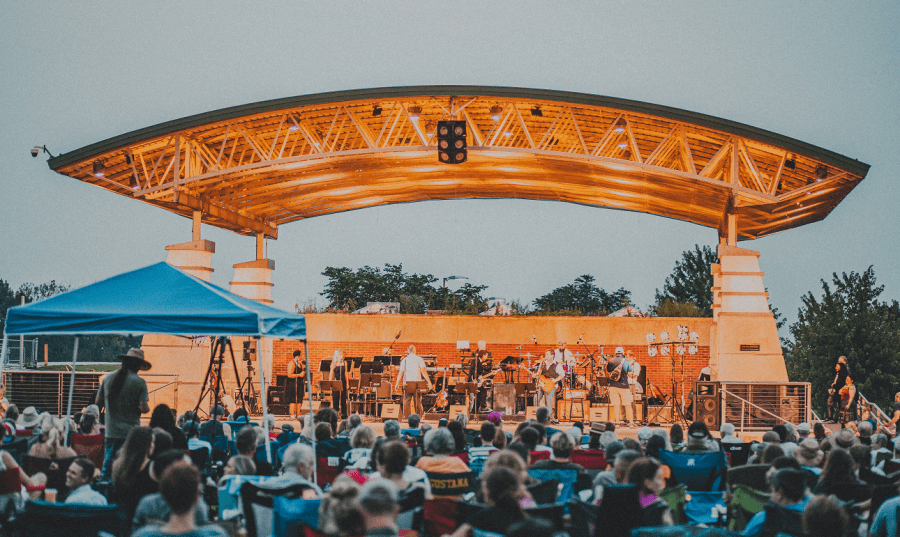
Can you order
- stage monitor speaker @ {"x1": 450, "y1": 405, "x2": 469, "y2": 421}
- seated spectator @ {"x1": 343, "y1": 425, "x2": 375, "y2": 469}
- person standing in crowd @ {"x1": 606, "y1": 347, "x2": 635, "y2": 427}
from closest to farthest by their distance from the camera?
seated spectator @ {"x1": 343, "y1": 425, "x2": 375, "y2": 469} < person standing in crowd @ {"x1": 606, "y1": 347, "x2": 635, "y2": 427} < stage monitor speaker @ {"x1": 450, "y1": 405, "x2": 469, "y2": 421}

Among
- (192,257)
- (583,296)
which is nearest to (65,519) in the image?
(192,257)

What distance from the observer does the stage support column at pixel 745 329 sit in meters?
19.0

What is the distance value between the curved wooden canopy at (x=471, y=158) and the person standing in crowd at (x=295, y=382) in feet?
13.9

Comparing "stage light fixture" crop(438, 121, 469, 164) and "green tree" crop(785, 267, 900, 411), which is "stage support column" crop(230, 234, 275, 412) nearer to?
"stage light fixture" crop(438, 121, 469, 164)

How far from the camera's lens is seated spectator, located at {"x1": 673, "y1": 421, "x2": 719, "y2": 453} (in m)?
8.66

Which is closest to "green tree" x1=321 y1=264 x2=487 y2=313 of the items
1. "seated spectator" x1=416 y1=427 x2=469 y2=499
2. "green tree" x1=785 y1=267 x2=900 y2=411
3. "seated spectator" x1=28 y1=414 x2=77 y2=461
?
"green tree" x1=785 y1=267 x2=900 y2=411

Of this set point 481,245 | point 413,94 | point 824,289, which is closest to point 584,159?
point 413,94

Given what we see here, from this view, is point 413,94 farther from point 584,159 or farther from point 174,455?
point 174,455

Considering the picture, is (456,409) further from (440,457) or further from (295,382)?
(440,457)

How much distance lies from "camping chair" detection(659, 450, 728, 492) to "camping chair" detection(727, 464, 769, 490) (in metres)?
0.88

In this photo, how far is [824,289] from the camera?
121 ft

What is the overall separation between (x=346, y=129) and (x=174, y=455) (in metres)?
15.7

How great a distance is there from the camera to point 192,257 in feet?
66.5

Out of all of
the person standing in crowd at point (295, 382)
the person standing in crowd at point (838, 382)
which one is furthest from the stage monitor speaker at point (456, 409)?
the person standing in crowd at point (838, 382)
